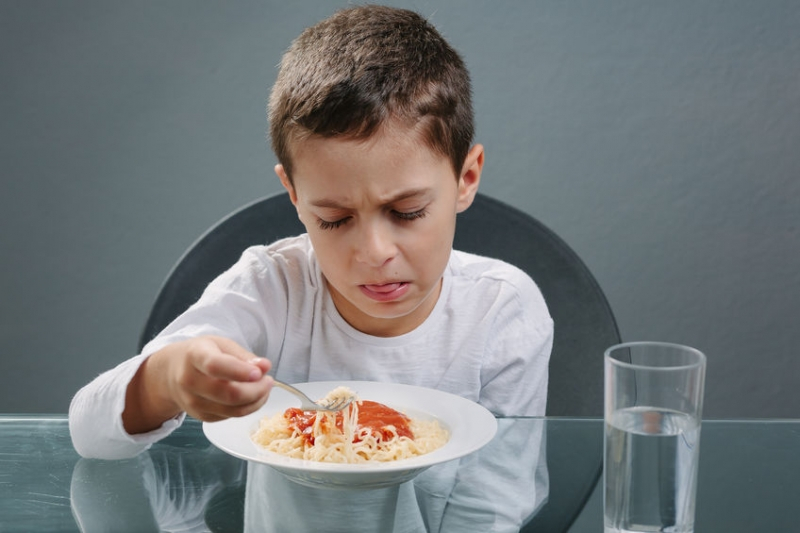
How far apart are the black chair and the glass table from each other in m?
0.27

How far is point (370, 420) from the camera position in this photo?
0.94m

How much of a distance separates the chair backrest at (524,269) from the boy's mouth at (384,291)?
0.86ft

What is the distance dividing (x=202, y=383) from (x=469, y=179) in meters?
0.54

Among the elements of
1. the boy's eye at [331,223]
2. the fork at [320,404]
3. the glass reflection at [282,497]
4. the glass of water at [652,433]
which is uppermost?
the boy's eye at [331,223]

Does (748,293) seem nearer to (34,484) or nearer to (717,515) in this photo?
(717,515)

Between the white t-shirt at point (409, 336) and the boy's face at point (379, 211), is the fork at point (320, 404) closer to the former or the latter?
the boy's face at point (379, 211)

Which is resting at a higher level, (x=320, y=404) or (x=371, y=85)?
(x=371, y=85)

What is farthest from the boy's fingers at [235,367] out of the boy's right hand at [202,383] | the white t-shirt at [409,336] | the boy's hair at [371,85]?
the white t-shirt at [409,336]

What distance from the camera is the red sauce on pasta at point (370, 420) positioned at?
92 centimetres

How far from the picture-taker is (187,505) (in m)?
0.85

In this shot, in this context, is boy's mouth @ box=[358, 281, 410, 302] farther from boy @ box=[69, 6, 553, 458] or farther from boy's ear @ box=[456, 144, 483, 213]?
boy's ear @ box=[456, 144, 483, 213]

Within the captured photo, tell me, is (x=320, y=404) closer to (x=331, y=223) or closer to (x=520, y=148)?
(x=331, y=223)

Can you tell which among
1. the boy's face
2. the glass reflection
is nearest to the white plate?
the glass reflection

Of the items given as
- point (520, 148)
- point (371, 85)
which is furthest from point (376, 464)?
point (520, 148)
